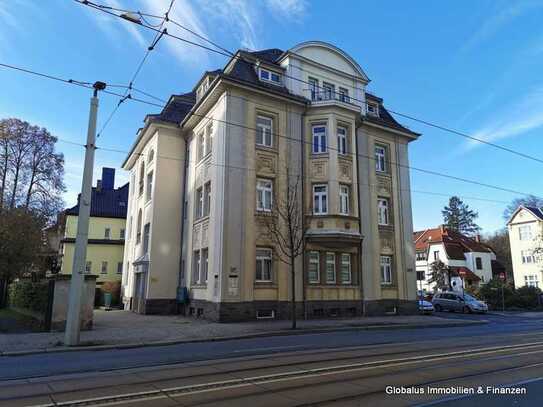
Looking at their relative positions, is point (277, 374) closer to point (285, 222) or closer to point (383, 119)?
point (285, 222)

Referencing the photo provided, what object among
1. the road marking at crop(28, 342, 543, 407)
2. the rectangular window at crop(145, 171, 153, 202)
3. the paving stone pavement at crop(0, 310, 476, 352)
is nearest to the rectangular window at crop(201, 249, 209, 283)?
the paving stone pavement at crop(0, 310, 476, 352)

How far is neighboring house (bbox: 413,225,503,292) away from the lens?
5859 centimetres

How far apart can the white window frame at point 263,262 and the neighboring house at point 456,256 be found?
136 feet

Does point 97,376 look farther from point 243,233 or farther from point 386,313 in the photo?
point 386,313

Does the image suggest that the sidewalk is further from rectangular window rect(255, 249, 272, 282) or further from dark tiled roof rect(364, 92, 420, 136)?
dark tiled roof rect(364, 92, 420, 136)

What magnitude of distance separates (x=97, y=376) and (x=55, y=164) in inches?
1260

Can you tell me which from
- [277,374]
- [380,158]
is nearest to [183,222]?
[380,158]

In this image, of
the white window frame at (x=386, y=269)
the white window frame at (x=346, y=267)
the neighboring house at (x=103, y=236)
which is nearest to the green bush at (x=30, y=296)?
the neighboring house at (x=103, y=236)

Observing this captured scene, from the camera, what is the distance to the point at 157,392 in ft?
22.0

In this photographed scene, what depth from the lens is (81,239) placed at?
13.3 metres

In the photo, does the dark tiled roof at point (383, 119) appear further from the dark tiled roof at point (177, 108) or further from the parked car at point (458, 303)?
the parked car at point (458, 303)

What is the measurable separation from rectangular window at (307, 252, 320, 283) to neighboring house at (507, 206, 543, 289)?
4464 centimetres

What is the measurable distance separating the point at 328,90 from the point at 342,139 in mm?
3134

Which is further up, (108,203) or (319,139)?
(108,203)
